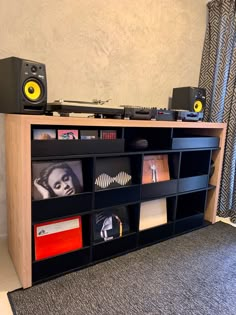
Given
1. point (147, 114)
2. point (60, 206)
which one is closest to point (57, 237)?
point (60, 206)

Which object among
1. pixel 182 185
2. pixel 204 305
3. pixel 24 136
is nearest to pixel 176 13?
pixel 182 185

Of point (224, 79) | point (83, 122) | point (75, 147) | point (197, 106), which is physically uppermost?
point (224, 79)

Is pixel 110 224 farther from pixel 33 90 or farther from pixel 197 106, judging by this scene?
pixel 197 106

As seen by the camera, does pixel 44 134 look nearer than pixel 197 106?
Yes

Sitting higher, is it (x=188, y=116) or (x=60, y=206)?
(x=188, y=116)

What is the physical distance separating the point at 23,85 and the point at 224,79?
160 cm

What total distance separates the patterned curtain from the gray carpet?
632 mm

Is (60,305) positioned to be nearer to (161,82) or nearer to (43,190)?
(43,190)

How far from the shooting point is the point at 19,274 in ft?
4.09

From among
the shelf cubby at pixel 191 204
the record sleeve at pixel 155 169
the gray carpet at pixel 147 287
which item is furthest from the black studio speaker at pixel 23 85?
the shelf cubby at pixel 191 204

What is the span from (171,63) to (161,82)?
0.62 feet

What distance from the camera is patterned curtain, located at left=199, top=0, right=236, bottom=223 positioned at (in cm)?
200

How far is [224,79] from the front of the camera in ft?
6.71

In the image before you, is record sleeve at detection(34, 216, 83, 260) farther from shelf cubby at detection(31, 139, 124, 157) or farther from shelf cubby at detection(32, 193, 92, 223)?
shelf cubby at detection(31, 139, 124, 157)
